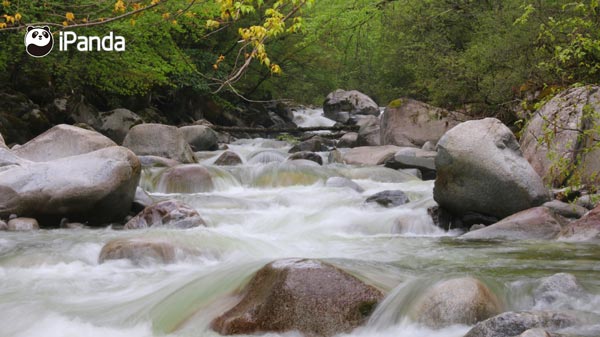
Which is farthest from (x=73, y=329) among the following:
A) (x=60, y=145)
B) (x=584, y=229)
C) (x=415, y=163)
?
(x=415, y=163)

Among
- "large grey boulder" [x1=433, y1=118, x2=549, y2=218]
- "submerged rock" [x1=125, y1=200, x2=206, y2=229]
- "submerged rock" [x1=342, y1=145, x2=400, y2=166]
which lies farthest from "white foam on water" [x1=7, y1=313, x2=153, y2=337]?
"submerged rock" [x1=342, y1=145, x2=400, y2=166]

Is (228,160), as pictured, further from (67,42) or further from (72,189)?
(72,189)

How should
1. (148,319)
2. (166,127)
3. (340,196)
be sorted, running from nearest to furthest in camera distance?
(148,319)
(340,196)
(166,127)

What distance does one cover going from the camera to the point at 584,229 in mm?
7758

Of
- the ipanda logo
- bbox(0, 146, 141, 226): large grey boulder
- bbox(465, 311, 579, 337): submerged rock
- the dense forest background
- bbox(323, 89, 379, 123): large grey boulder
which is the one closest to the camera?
bbox(465, 311, 579, 337): submerged rock

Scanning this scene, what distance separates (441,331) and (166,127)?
12.0 meters

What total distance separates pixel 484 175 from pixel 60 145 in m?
7.17

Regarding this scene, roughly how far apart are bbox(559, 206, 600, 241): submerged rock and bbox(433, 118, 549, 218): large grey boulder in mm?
1053

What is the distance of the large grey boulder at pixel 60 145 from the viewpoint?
1138 centimetres

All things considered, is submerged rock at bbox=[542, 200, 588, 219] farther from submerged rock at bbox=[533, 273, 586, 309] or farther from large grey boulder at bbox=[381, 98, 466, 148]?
large grey boulder at bbox=[381, 98, 466, 148]

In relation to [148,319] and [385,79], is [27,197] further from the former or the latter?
[385,79]

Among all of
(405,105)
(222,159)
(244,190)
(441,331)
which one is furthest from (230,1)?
(405,105)

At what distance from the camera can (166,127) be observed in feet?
50.9

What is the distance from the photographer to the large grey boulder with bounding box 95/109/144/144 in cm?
1809
